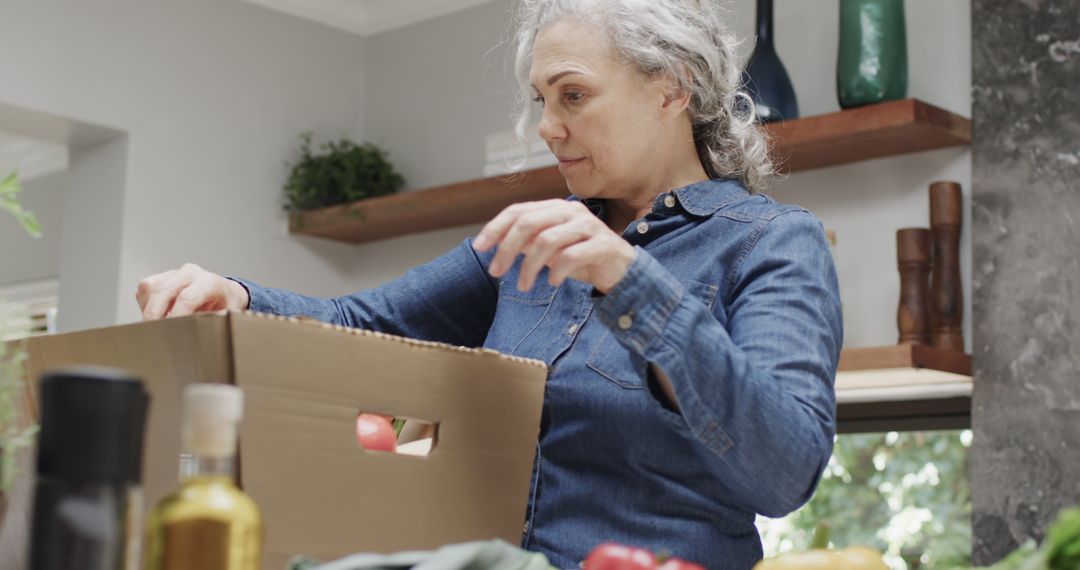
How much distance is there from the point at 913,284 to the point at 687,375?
6.77 ft

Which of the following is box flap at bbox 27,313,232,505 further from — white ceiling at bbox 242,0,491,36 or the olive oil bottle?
white ceiling at bbox 242,0,491,36

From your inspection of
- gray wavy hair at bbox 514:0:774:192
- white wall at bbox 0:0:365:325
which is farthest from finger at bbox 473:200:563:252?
white wall at bbox 0:0:365:325

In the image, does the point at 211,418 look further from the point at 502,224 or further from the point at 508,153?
the point at 508,153

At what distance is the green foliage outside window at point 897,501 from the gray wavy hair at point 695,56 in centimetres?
190

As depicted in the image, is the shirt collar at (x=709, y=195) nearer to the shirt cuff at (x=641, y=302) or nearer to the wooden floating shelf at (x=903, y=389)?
the shirt cuff at (x=641, y=302)

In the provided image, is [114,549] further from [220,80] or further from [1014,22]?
[220,80]

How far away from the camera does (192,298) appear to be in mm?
1228

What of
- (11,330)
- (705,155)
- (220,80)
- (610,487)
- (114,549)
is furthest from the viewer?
(220,80)

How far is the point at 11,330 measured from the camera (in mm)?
813

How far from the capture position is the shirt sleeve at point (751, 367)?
991 millimetres

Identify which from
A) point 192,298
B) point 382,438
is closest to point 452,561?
point 382,438

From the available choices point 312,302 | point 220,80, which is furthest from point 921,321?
point 220,80

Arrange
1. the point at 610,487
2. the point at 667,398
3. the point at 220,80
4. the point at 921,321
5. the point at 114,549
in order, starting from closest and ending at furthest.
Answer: the point at 114,549
the point at 667,398
the point at 610,487
the point at 921,321
the point at 220,80

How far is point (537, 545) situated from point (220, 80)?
10.1ft
